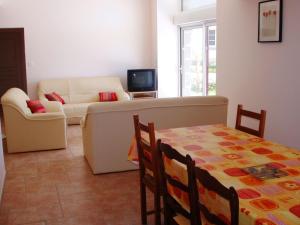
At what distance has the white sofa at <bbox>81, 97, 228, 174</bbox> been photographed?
445cm

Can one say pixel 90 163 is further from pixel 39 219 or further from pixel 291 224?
pixel 291 224

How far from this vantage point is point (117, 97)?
26.9 ft

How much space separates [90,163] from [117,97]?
3.56m

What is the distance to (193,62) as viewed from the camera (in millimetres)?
8273

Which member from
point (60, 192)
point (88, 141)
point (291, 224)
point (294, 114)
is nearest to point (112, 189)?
point (60, 192)

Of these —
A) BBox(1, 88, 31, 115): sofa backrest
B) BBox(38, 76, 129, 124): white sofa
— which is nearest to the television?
BBox(38, 76, 129, 124): white sofa

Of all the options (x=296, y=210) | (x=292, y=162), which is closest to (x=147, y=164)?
(x=292, y=162)

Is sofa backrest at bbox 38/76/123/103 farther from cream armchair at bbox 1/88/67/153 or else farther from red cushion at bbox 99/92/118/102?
cream armchair at bbox 1/88/67/153

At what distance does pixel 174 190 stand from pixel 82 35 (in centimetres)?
667

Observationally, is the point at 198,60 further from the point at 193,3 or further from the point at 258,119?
the point at 258,119

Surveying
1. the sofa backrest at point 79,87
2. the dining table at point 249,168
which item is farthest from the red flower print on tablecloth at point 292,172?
the sofa backrest at point 79,87

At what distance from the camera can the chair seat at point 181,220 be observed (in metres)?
2.33

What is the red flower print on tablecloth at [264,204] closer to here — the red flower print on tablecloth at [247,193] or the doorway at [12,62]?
the red flower print on tablecloth at [247,193]

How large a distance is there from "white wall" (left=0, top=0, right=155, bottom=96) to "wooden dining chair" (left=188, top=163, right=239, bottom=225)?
6.92m
